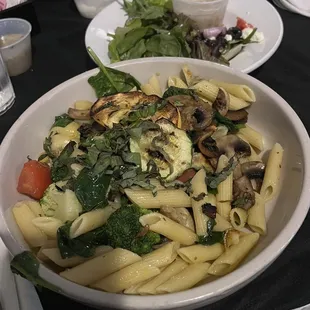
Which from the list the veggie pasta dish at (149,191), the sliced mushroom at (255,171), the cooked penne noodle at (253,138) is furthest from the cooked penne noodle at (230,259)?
the cooked penne noodle at (253,138)

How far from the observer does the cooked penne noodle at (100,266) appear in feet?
3.19

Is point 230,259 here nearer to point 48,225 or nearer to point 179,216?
point 179,216

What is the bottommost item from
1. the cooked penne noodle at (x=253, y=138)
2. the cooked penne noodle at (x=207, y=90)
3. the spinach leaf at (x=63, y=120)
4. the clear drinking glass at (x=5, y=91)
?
the clear drinking glass at (x=5, y=91)

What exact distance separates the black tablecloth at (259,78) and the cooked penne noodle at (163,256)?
0.53 feet

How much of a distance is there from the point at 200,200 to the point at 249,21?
1096mm

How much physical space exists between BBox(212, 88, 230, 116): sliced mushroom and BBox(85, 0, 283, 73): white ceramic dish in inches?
13.7

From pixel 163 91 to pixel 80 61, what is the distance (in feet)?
1.99

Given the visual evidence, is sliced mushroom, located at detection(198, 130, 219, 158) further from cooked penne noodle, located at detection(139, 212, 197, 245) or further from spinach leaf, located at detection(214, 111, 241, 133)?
cooked penne noodle, located at detection(139, 212, 197, 245)

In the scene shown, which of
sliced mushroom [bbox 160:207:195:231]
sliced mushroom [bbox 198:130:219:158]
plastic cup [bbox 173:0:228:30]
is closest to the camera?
sliced mushroom [bbox 160:207:195:231]

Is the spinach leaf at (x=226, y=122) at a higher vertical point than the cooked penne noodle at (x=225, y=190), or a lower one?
higher

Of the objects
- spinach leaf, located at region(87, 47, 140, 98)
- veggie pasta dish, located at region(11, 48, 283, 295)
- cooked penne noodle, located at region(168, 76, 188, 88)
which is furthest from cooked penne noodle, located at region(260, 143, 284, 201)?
spinach leaf, located at region(87, 47, 140, 98)

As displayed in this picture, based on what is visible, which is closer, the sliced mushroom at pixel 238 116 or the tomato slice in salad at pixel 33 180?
the tomato slice in salad at pixel 33 180

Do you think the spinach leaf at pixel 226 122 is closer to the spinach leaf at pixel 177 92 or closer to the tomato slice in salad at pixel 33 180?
the spinach leaf at pixel 177 92

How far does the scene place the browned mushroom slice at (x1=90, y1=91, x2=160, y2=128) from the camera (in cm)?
122
